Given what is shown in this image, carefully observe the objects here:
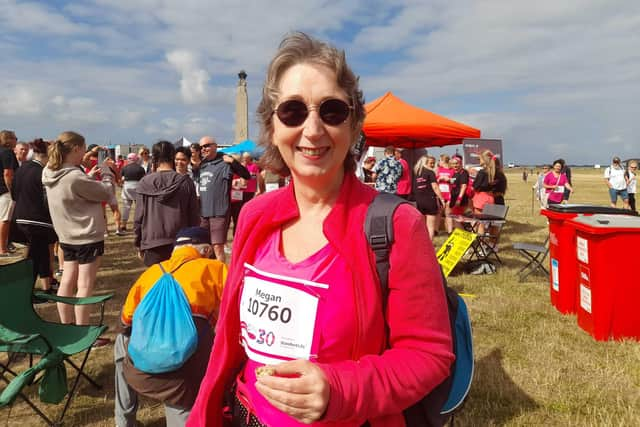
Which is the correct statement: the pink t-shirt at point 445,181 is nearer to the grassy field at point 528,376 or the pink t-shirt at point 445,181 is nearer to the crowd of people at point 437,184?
the crowd of people at point 437,184

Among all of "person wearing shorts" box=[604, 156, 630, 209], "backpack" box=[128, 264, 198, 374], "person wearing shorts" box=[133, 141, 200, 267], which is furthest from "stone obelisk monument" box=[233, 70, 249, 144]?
"backpack" box=[128, 264, 198, 374]

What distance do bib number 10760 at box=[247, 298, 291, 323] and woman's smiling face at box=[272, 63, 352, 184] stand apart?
0.38 metres

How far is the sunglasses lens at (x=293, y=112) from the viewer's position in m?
1.21

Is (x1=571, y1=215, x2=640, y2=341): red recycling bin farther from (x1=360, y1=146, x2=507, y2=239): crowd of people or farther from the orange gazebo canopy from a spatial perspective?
the orange gazebo canopy

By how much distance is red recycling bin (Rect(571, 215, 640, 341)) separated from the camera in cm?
388

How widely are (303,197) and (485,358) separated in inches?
137

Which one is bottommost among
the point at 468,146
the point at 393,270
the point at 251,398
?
the point at 251,398

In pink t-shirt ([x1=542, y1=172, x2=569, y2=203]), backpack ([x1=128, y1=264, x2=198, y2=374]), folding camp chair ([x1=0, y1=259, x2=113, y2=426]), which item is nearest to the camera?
backpack ([x1=128, y1=264, x2=198, y2=374])

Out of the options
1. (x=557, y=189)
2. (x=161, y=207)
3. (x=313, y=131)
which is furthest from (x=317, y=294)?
(x=557, y=189)

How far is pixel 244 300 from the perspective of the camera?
51.2 inches

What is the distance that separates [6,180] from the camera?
684 cm

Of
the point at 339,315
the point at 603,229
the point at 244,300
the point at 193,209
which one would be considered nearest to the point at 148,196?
the point at 193,209

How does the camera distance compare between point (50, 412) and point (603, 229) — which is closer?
point (50, 412)

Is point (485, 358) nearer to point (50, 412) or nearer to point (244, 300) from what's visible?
point (244, 300)
